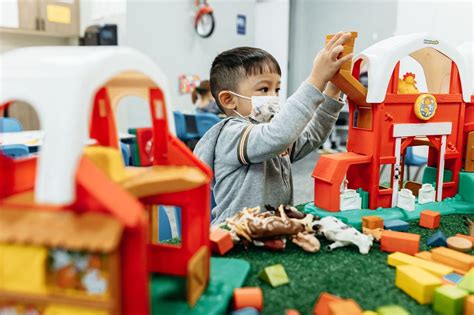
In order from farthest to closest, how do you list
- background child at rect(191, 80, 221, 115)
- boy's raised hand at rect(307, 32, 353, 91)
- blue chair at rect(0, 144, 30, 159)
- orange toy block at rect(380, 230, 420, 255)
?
background child at rect(191, 80, 221, 115) → blue chair at rect(0, 144, 30, 159) → boy's raised hand at rect(307, 32, 353, 91) → orange toy block at rect(380, 230, 420, 255)

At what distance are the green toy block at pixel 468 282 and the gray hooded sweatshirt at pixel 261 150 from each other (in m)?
0.38

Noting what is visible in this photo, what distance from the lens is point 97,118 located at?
559 mm

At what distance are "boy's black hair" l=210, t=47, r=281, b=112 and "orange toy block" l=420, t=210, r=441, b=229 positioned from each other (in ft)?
1.48

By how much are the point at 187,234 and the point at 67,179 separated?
0.61 ft

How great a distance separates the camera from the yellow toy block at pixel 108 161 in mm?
414

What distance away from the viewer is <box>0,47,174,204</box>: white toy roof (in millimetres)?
353

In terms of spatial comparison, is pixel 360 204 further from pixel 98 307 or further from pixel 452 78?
pixel 98 307

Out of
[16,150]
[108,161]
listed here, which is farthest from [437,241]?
[16,150]

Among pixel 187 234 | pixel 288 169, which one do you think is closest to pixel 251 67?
pixel 288 169

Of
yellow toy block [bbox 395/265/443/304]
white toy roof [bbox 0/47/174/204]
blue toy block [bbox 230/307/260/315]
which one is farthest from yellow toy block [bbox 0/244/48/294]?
yellow toy block [bbox 395/265/443/304]

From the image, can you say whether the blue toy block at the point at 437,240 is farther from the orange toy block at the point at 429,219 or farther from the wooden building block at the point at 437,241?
the orange toy block at the point at 429,219

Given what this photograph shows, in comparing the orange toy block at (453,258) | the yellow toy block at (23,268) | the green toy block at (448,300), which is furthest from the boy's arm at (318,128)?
the yellow toy block at (23,268)

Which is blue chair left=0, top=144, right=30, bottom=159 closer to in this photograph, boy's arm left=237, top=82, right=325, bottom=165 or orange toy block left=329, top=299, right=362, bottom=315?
boy's arm left=237, top=82, right=325, bottom=165

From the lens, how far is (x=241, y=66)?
40.1 inches
